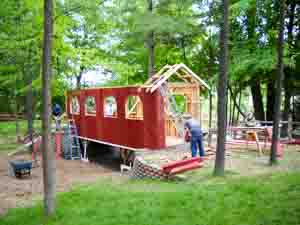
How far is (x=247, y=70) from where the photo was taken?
463 inches

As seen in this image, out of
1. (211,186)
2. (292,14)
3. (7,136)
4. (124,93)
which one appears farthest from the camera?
(7,136)

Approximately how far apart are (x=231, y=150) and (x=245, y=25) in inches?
267

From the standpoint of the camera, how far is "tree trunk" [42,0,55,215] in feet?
15.5

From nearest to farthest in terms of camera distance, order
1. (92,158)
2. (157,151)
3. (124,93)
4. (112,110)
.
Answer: (157,151) → (124,93) → (112,110) → (92,158)

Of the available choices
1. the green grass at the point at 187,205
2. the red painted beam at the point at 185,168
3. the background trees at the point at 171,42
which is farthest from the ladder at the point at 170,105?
the green grass at the point at 187,205

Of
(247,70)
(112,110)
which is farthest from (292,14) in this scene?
(112,110)

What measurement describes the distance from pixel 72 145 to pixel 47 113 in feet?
34.7

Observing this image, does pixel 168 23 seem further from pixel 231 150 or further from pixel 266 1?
pixel 231 150

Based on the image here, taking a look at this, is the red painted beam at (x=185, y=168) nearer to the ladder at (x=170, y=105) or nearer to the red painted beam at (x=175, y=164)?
the red painted beam at (x=175, y=164)

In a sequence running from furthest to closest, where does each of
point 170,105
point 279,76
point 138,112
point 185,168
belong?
Result: 1. point 138,112
2. point 170,105
3. point 185,168
4. point 279,76

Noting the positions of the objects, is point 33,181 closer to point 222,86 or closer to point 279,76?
point 222,86

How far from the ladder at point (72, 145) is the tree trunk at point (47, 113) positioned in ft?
31.2

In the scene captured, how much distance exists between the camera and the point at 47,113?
4.83 metres

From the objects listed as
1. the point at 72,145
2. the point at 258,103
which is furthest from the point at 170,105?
the point at 72,145
